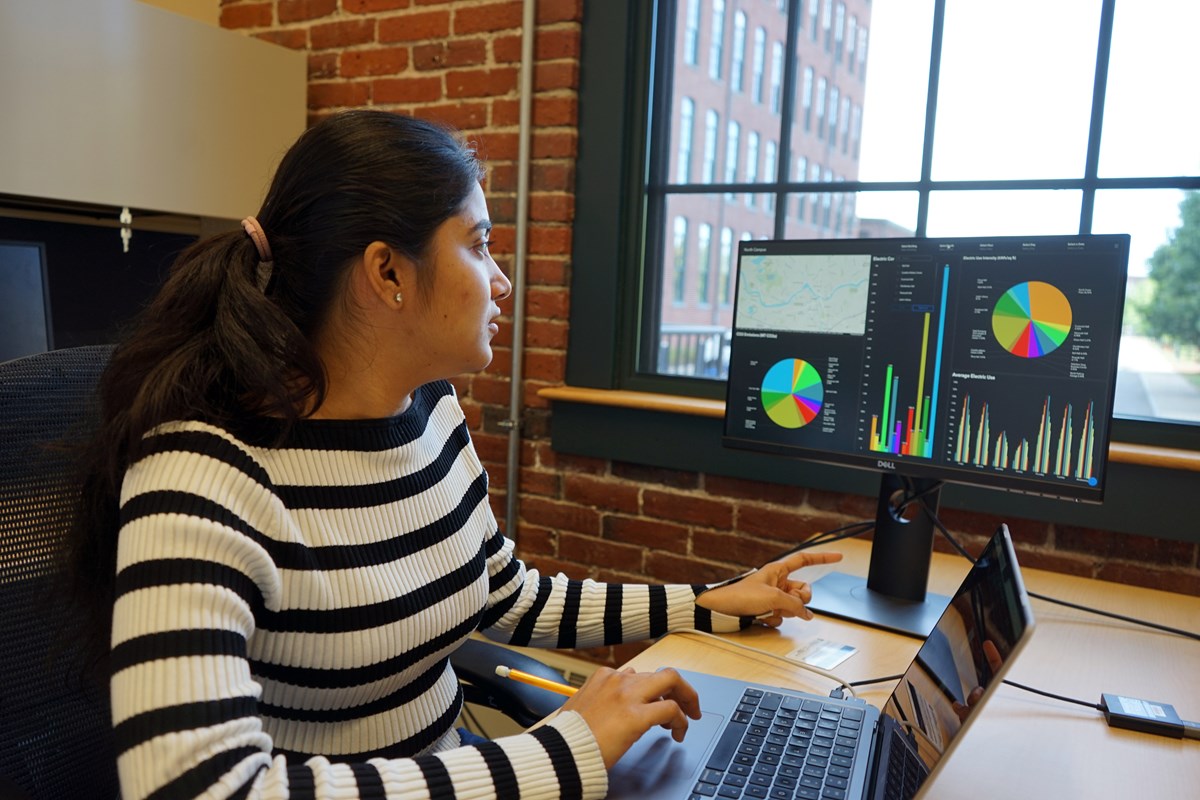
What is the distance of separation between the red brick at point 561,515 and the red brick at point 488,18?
1.12 m

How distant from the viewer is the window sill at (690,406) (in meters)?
1.45

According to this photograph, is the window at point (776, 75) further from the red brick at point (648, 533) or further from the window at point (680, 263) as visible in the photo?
the red brick at point (648, 533)

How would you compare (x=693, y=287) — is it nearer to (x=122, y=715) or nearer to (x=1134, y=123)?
(x=1134, y=123)

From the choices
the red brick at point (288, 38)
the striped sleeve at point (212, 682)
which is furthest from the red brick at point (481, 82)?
the striped sleeve at point (212, 682)

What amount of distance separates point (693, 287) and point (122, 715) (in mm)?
1622

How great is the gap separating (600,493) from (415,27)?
1234 mm

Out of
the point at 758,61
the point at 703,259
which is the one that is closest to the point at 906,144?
the point at 758,61

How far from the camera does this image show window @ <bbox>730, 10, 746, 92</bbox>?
2002mm

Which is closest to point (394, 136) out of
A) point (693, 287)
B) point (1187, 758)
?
point (1187, 758)

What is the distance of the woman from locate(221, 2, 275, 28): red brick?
1.71 m

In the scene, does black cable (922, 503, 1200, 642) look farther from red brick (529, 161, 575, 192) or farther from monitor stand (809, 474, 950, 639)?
red brick (529, 161, 575, 192)

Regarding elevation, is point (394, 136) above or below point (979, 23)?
below

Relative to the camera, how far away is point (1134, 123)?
5.25 feet

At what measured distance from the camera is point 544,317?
2.08m
